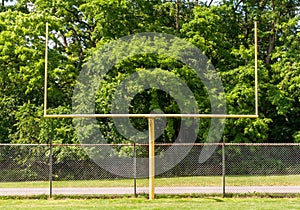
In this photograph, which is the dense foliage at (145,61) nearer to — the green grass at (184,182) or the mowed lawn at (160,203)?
the green grass at (184,182)

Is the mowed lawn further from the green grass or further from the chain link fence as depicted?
the green grass

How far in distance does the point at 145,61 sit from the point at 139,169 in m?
4.47

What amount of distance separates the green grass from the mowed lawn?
383cm

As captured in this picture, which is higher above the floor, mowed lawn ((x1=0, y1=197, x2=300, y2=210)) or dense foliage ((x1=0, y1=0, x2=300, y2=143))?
dense foliage ((x1=0, y1=0, x2=300, y2=143))

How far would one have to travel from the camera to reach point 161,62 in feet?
66.5

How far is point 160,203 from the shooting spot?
446 inches

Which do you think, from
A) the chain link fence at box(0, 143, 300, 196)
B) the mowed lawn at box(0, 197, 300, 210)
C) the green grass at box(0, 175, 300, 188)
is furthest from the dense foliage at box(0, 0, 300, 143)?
the mowed lawn at box(0, 197, 300, 210)

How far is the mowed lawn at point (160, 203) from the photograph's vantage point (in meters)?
10.6

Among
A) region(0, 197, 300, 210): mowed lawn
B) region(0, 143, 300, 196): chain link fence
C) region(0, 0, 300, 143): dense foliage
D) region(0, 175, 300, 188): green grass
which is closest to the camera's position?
region(0, 197, 300, 210): mowed lawn

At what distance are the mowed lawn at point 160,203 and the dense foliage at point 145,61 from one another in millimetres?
7794

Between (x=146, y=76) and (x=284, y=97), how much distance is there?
633 centimetres

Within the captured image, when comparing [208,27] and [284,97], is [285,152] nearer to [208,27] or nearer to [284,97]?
[284,97]

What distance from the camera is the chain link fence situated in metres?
16.4

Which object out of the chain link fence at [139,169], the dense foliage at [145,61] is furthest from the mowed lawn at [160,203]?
the dense foliage at [145,61]
